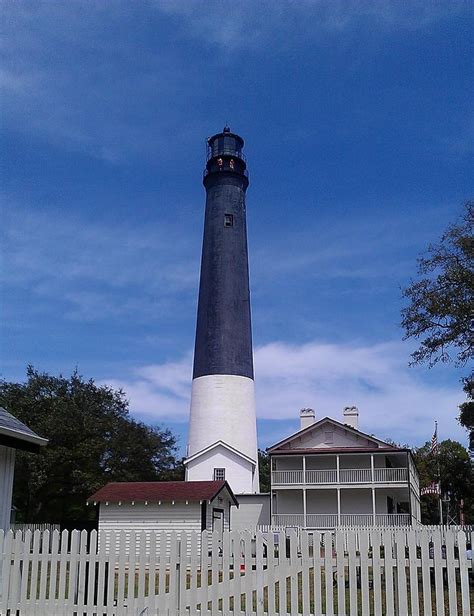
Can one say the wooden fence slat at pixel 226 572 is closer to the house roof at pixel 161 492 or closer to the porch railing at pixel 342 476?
the house roof at pixel 161 492

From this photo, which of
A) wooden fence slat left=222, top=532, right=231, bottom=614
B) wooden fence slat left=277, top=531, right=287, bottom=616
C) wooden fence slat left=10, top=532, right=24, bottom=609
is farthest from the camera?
wooden fence slat left=10, top=532, right=24, bottom=609

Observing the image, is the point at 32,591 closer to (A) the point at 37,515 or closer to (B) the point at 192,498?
(B) the point at 192,498

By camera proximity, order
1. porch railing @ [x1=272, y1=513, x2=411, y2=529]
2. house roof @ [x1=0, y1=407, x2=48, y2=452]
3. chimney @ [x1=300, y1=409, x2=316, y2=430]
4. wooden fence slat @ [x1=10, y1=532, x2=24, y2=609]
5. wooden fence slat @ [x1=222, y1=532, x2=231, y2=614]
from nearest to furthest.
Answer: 1. wooden fence slat @ [x1=222, y1=532, x2=231, y2=614]
2. wooden fence slat @ [x1=10, y1=532, x2=24, y2=609]
3. house roof @ [x1=0, y1=407, x2=48, y2=452]
4. porch railing @ [x1=272, y1=513, x2=411, y2=529]
5. chimney @ [x1=300, y1=409, x2=316, y2=430]

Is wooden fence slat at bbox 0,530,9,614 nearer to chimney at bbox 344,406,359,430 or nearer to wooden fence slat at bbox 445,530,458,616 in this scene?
wooden fence slat at bbox 445,530,458,616

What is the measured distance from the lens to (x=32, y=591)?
30.0 feet

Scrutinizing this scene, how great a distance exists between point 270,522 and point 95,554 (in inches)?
1047

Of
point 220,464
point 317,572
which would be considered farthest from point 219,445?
point 317,572

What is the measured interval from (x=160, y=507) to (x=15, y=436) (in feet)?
48.8

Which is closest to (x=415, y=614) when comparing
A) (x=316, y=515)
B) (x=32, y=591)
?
(x=32, y=591)

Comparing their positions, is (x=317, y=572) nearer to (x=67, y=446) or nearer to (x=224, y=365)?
(x=224, y=365)

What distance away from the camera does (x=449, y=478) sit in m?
58.6

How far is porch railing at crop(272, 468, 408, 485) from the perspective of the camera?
3362 centimetres

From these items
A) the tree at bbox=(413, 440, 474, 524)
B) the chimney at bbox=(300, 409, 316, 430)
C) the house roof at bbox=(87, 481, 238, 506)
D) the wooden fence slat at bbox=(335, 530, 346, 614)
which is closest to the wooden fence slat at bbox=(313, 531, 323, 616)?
the wooden fence slat at bbox=(335, 530, 346, 614)

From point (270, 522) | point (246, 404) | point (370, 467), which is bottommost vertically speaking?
point (270, 522)
